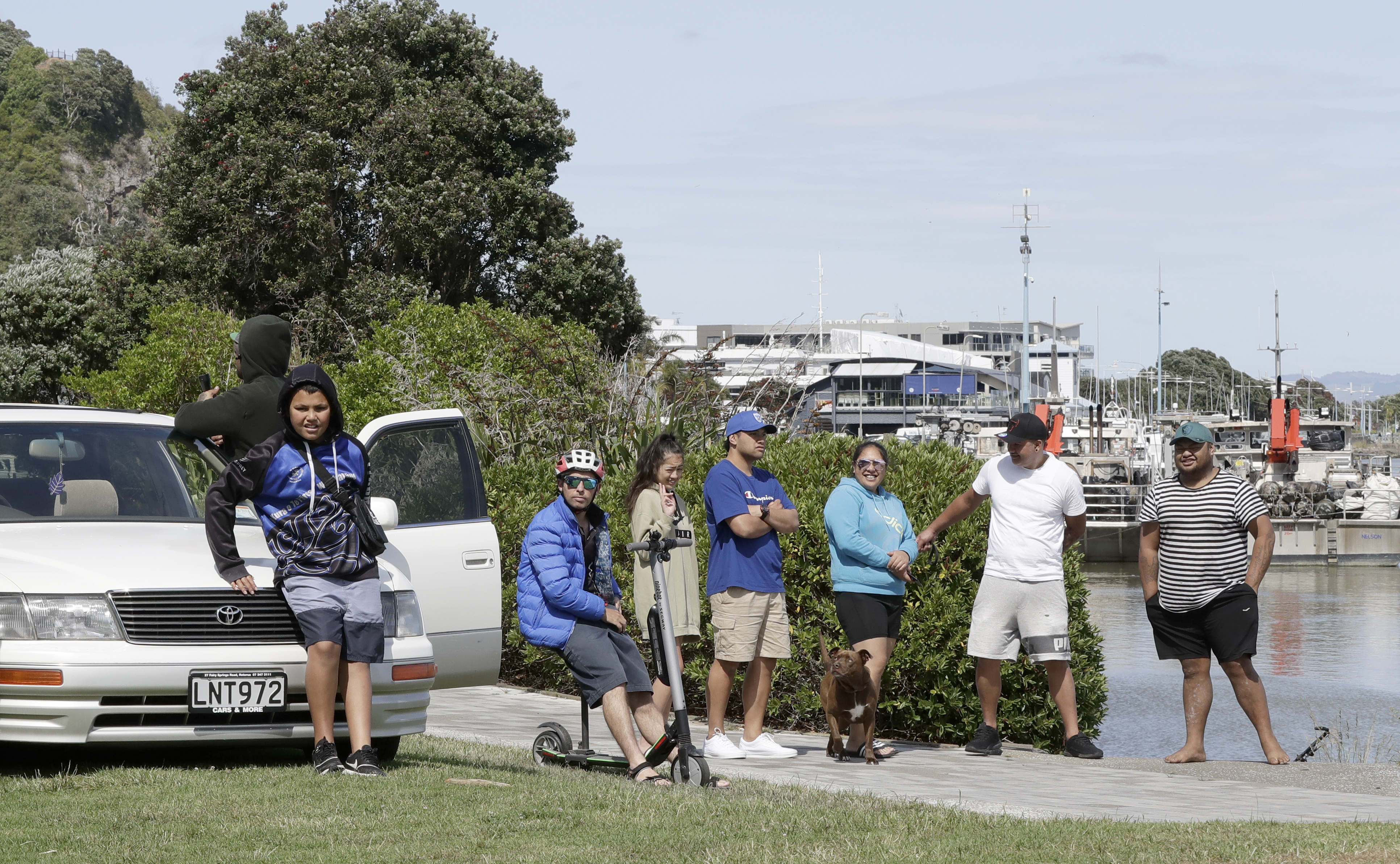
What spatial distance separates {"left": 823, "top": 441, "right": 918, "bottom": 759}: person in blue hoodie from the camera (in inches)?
339

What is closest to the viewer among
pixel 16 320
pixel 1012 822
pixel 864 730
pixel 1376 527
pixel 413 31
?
pixel 1012 822

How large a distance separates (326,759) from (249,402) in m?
1.88

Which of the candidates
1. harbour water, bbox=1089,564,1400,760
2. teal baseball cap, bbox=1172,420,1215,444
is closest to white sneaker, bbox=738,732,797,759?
teal baseball cap, bbox=1172,420,1215,444

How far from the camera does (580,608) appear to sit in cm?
722

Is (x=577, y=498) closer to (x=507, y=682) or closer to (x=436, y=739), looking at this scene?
(x=436, y=739)

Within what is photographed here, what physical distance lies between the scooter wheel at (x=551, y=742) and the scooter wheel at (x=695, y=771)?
843 mm

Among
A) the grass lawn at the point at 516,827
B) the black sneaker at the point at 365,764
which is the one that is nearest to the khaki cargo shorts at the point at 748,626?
the grass lawn at the point at 516,827

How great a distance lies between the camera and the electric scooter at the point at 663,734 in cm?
709

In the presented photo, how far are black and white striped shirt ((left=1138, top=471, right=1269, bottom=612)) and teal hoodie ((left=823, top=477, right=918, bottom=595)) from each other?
1514mm

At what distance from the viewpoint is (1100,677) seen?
1018 centimetres

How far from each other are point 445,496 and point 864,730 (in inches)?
107

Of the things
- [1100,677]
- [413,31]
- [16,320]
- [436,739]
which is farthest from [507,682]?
[16,320]

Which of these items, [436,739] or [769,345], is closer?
[436,739]

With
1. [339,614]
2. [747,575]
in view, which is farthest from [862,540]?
[339,614]
